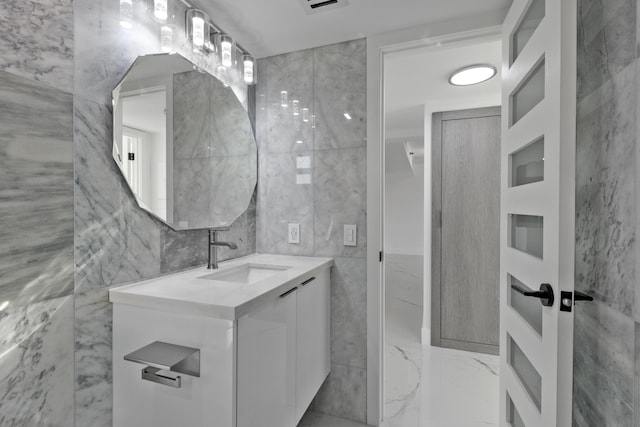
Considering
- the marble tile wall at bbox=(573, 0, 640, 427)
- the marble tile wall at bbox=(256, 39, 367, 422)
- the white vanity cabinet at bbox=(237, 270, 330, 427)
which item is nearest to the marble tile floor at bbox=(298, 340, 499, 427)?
the marble tile wall at bbox=(256, 39, 367, 422)

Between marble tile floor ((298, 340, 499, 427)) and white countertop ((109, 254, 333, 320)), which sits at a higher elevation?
white countertop ((109, 254, 333, 320))

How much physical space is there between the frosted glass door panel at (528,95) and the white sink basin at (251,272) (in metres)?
1.35

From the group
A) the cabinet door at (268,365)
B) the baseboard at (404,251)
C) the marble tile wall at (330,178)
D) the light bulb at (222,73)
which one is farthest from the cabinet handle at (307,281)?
the baseboard at (404,251)

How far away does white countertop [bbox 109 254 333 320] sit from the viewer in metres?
0.96

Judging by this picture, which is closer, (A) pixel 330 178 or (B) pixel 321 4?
(B) pixel 321 4

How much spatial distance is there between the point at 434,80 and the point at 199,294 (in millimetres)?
2380

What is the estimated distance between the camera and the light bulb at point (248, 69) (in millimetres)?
1887

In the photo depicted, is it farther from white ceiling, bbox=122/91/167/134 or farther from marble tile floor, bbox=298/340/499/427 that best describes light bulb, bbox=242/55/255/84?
marble tile floor, bbox=298/340/499/427

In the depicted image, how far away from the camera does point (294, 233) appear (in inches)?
→ 77.0

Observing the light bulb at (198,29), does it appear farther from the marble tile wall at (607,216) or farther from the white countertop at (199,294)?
the marble tile wall at (607,216)

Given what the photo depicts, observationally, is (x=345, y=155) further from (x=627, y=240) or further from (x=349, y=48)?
(x=627, y=240)

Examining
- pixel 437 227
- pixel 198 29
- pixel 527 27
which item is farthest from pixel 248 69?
pixel 437 227

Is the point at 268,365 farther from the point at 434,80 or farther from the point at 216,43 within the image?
the point at 434,80

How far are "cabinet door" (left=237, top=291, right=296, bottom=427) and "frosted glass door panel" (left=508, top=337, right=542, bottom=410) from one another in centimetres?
97
